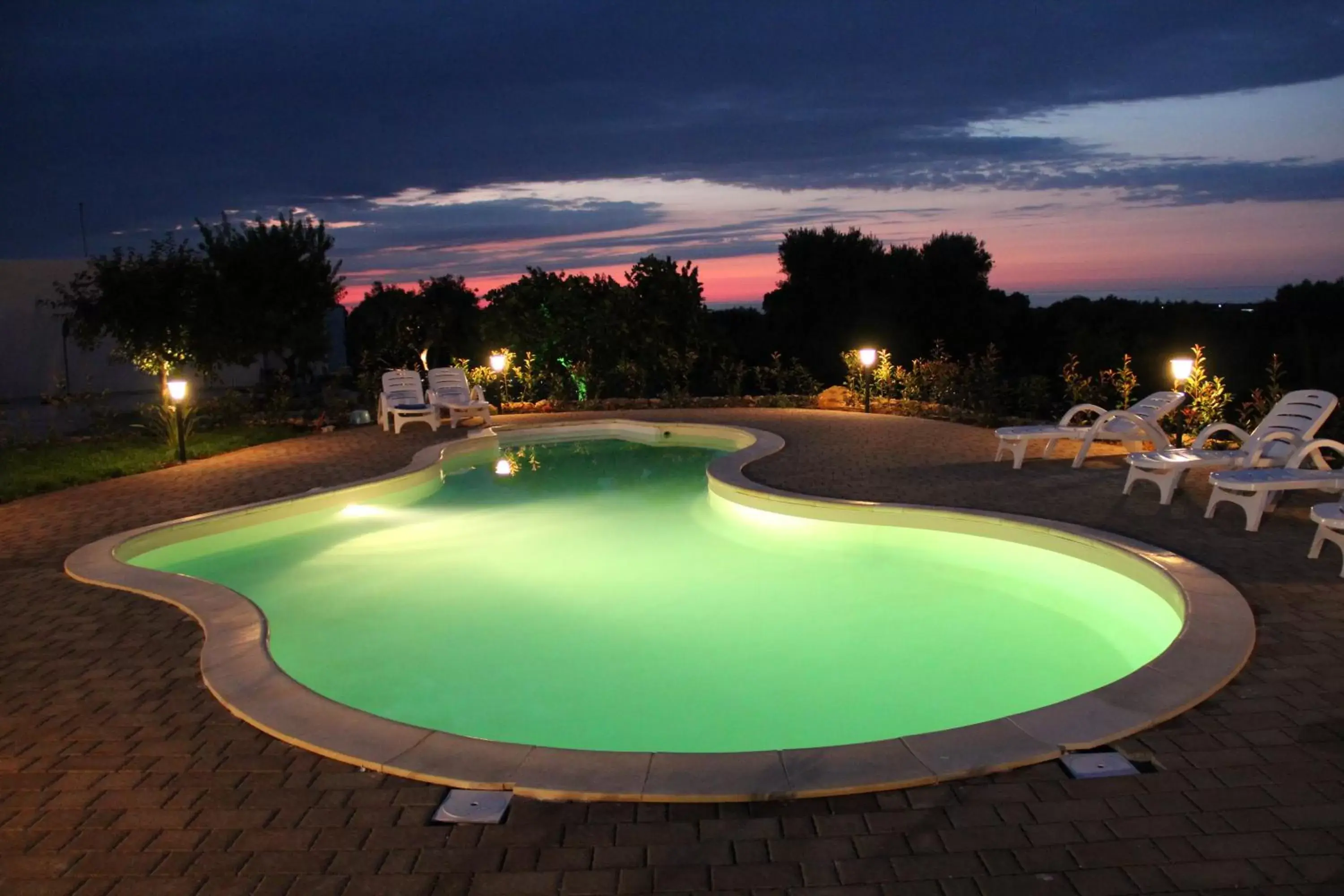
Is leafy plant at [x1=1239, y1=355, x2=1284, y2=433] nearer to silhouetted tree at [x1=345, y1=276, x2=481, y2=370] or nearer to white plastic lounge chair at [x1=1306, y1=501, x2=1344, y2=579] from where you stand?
white plastic lounge chair at [x1=1306, y1=501, x2=1344, y2=579]

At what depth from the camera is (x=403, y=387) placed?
13258mm

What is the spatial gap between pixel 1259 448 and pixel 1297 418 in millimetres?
577

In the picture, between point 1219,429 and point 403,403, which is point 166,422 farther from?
point 1219,429

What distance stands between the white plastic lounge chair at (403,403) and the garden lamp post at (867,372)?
20.5ft

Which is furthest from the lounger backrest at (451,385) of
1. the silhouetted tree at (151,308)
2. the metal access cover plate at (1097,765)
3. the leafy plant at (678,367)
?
the metal access cover plate at (1097,765)

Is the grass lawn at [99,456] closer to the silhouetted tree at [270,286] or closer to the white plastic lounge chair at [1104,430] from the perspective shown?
the silhouetted tree at [270,286]

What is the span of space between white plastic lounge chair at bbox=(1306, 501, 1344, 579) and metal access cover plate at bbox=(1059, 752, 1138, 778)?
2902 millimetres

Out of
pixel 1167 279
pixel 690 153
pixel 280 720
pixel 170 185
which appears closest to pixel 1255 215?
pixel 1167 279

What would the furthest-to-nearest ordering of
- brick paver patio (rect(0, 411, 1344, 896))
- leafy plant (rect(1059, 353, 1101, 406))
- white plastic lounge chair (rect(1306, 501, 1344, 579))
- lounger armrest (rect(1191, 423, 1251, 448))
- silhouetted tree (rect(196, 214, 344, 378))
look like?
silhouetted tree (rect(196, 214, 344, 378)) → leafy plant (rect(1059, 353, 1101, 406)) → lounger armrest (rect(1191, 423, 1251, 448)) → white plastic lounge chair (rect(1306, 501, 1344, 579)) → brick paver patio (rect(0, 411, 1344, 896))

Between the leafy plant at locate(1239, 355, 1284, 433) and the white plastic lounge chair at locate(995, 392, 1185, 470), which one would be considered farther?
the leafy plant at locate(1239, 355, 1284, 433)

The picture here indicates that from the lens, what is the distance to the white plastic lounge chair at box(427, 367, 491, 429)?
1309cm

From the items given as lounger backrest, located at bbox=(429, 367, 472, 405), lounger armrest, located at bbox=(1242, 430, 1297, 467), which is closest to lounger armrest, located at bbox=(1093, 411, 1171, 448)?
lounger armrest, located at bbox=(1242, 430, 1297, 467)

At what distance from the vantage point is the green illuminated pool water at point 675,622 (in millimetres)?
4555

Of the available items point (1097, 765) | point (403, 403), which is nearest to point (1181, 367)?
point (1097, 765)
